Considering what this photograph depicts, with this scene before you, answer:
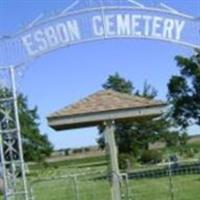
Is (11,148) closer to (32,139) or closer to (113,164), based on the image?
(113,164)

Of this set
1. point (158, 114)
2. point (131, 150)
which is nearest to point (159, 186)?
point (158, 114)

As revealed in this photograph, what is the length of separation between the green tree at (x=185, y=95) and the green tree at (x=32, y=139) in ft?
98.9

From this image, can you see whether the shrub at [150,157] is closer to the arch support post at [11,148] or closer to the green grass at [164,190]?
the green grass at [164,190]

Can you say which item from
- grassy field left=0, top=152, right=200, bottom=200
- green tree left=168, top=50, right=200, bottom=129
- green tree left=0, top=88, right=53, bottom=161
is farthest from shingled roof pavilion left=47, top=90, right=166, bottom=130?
green tree left=0, top=88, right=53, bottom=161

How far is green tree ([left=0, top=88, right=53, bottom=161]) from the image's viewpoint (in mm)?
82438

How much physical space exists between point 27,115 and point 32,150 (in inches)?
151

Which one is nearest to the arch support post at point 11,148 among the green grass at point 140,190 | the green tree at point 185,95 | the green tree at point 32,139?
→ the green grass at point 140,190

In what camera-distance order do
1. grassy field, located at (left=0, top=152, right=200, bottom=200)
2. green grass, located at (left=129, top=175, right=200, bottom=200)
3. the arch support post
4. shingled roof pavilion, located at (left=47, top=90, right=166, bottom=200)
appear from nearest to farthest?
1. the arch support post
2. shingled roof pavilion, located at (left=47, top=90, right=166, bottom=200)
3. grassy field, located at (left=0, top=152, right=200, bottom=200)
4. green grass, located at (left=129, top=175, right=200, bottom=200)

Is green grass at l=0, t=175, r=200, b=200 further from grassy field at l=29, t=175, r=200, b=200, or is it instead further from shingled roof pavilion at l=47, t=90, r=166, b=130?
shingled roof pavilion at l=47, t=90, r=166, b=130

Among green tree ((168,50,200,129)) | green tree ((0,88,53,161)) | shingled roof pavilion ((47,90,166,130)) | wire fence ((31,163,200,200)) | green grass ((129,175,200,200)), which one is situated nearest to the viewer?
→ shingled roof pavilion ((47,90,166,130))

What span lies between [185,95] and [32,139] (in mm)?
34514

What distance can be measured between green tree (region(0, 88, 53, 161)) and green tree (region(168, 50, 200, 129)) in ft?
98.9

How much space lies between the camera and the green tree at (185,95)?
51.5m

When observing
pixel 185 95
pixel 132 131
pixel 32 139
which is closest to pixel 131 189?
pixel 185 95
